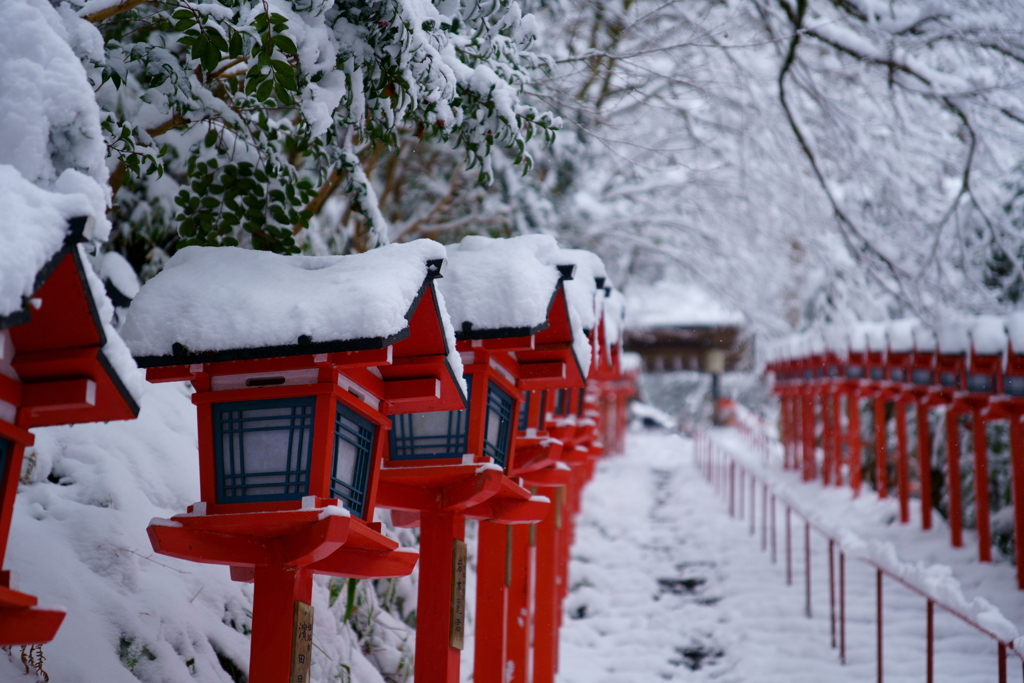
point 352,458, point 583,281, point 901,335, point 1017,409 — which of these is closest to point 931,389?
point 901,335

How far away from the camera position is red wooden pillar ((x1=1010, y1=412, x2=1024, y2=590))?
7453 millimetres

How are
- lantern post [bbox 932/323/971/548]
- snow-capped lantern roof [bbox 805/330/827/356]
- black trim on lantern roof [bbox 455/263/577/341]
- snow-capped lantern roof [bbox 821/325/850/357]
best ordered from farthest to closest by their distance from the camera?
snow-capped lantern roof [bbox 805/330/827/356] < snow-capped lantern roof [bbox 821/325/850/357] < lantern post [bbox 932/323/971/548] < black trim on lantern roof [bbox 455/263/577/341]

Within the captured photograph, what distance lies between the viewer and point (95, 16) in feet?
9.15

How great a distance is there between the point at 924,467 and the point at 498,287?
8.55 m

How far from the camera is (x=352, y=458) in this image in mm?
2727

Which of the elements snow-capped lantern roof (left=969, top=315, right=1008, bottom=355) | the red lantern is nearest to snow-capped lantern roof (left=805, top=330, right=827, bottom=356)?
snow-capped lantern roof (left=969, top=315, right=1008, bottom=355)

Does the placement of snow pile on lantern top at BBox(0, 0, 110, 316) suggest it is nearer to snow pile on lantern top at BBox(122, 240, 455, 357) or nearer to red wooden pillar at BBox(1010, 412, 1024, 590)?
snow pile on lantern top at BBox(122, 240, 455, 357)

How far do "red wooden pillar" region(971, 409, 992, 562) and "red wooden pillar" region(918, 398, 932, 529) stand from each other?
4.42 ft

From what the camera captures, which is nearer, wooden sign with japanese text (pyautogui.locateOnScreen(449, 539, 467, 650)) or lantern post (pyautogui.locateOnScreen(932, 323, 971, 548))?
wooden sign with japanese text (pyautogui.locateOnScreen(449, 539, 467, 650))

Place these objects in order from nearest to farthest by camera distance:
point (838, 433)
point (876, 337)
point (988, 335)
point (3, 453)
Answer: point (3, 453), point (988, 335), point (876, 337), point (838, 433)

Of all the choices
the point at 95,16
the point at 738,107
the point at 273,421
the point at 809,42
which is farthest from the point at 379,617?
the point at 809,42

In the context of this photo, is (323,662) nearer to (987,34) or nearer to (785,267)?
(987,34)

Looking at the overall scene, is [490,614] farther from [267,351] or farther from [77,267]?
[77,267]

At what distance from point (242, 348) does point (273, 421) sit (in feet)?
0.94
